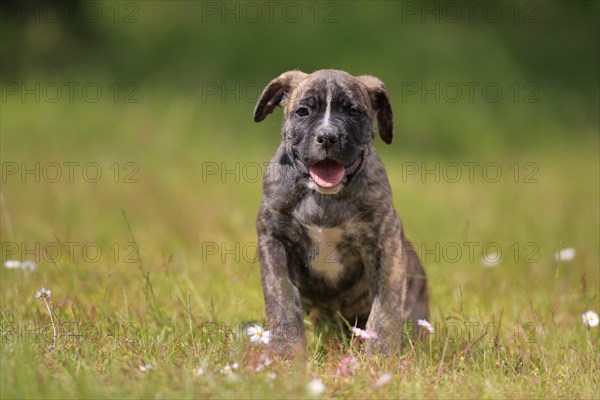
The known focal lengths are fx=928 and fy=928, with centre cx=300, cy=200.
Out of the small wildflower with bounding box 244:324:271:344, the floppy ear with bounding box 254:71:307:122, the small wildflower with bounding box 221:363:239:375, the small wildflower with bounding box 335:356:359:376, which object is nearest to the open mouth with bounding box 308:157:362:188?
the floppy ear with bounding box 254:71:307:122

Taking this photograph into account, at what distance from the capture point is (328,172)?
4762mm

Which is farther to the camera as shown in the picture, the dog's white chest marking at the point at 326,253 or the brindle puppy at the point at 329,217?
the dog's white chest marking at the point at 326,253

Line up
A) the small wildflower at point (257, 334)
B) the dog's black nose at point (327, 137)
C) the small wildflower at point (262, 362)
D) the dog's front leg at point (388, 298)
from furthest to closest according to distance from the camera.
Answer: the dog's front leg at point (388, 298) < the dog's black nose at point (327, 137) < the small wildflower at point (257, 334) < the small wildflower at point (262, 362)

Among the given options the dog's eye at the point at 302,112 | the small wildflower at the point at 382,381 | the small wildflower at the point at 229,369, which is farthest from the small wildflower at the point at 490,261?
the small wildflower at the point at 229,369

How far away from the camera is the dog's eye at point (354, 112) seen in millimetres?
4859

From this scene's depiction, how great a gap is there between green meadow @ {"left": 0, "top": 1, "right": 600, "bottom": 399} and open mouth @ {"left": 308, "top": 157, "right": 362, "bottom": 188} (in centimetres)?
81

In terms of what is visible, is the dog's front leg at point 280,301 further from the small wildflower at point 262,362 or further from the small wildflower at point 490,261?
the small wildflower at point 490,261

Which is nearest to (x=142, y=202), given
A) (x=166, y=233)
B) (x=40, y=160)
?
(x=166, y=233)

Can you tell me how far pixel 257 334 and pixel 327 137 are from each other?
1.03m

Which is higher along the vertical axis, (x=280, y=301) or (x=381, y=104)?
(x=381, y=104)

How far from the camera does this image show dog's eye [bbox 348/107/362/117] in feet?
15.9

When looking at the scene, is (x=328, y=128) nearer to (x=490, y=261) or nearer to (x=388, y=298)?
(x=388, y=298)

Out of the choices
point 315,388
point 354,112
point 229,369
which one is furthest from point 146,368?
point 354,112

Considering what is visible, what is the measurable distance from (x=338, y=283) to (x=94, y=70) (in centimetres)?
980
